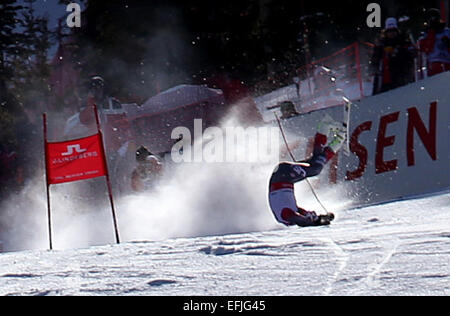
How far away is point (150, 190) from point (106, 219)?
1.45 metres

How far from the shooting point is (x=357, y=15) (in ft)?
61.6

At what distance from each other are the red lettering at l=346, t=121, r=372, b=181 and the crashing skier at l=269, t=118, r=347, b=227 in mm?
1291

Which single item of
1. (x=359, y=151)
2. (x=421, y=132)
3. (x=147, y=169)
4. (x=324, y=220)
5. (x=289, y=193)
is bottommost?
(x=324, y=220)

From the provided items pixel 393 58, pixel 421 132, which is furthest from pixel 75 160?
pixel 393 58

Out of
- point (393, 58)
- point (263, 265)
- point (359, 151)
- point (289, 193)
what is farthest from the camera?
point (393, 58)

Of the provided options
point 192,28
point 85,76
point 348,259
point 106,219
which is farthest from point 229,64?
point 348,259

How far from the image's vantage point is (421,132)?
8461mm

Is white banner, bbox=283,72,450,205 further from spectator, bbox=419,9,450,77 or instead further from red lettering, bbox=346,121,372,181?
spectator, bbox=419,9,450,77

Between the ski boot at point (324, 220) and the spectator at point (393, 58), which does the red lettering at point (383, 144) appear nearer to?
the spectator at point (393, 58)

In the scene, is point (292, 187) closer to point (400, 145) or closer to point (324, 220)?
point (324, 220)

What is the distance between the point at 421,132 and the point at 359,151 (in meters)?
1.01

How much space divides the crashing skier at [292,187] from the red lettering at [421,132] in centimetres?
120

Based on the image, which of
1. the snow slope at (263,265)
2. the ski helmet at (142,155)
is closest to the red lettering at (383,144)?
the snow slope at (263,265)
